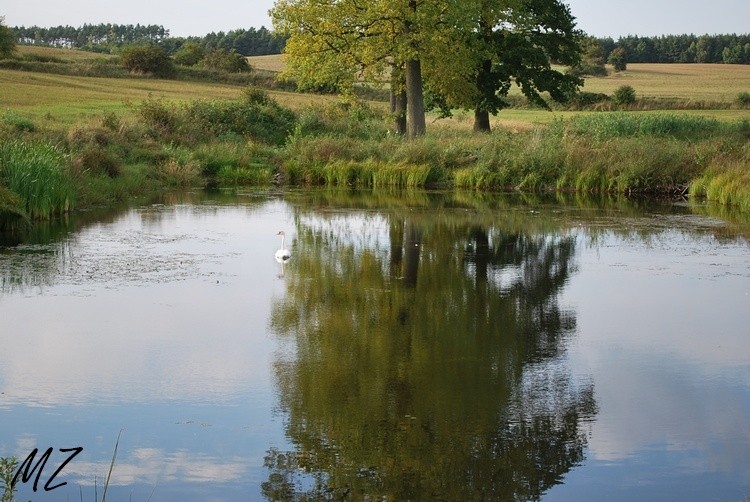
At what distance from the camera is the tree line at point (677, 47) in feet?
312

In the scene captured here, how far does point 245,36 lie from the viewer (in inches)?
4286

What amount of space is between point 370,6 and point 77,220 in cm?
1430

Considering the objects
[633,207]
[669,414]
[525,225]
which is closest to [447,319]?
[669,414]

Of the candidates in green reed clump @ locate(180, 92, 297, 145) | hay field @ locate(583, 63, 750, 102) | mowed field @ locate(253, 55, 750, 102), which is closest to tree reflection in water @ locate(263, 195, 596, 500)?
green reed clump @ locate(180, 92, 297, 145)

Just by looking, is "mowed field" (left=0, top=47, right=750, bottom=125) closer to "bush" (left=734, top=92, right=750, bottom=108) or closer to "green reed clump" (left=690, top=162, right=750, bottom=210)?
"bush" (left=734, top=92, right=750, bottom=108)

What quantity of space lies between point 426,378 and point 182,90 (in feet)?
154

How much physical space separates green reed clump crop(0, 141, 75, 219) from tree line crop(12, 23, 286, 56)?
88.3 m

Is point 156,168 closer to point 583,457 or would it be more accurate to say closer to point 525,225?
point 525,225

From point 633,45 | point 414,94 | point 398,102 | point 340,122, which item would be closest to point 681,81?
point 633,45

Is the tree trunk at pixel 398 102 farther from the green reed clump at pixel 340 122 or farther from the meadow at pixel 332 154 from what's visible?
the meadow at pixel 332 154

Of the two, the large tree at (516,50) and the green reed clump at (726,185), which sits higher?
the large tree at (516,50)

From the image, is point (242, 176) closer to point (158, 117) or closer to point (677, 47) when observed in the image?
point (158, 117)

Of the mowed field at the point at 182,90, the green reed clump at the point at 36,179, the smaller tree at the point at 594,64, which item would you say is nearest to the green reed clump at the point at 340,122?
the mowed field at the point at 182,90

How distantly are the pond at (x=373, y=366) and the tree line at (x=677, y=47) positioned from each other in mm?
80660
